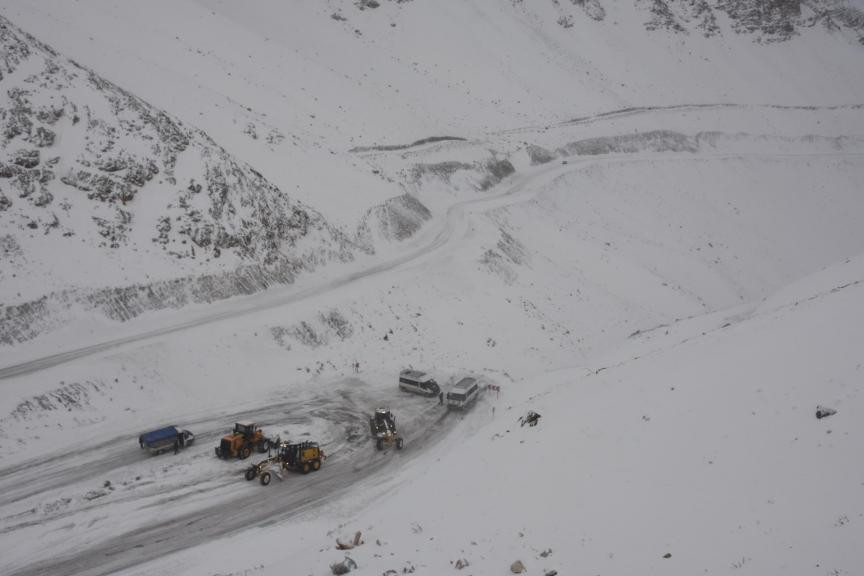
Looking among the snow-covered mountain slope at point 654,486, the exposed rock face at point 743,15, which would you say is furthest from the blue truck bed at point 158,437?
the exposed rock face at point 743,15

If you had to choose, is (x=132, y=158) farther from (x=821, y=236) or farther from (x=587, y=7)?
(x=587, y=7)

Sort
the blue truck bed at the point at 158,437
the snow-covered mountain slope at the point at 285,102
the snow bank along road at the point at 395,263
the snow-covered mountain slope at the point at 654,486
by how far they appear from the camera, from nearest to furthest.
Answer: the snow-covered mountain slope at the point at 654,486 < the blue truck bed at the point at 158,437 < the snow bank along road at the point at 395,263 < the snow-covered mountain slope at the point at 285,102

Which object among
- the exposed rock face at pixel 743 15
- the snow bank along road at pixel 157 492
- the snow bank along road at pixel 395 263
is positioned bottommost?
the snow bank along road at pixel 157 492

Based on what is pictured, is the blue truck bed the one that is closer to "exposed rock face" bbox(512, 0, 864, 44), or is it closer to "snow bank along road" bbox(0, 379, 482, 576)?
"snow bank along road" bbox(0, 379, 482, 576)

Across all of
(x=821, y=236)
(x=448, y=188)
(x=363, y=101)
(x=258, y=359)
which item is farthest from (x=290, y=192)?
(x=821, y=236)

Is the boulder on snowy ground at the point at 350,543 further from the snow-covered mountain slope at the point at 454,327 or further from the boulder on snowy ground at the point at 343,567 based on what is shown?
the boulder on snowy ground at the point at 343,567
